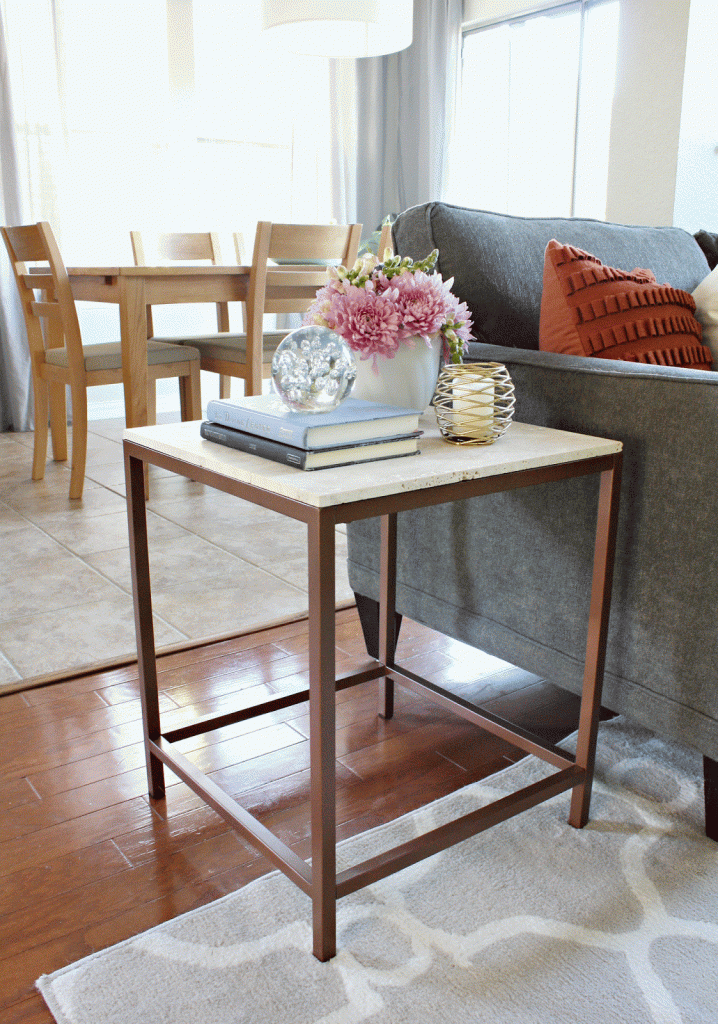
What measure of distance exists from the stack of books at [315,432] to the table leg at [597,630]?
0.26 metres

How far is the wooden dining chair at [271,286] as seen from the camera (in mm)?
2873

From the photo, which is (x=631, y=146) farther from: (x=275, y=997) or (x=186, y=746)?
(x=275, y=997)

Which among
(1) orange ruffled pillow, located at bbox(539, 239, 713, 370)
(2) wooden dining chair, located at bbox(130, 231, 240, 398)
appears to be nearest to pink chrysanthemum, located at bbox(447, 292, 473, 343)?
(1) orange ruffled pillow, located at bbox(539, 239, 713, 370)

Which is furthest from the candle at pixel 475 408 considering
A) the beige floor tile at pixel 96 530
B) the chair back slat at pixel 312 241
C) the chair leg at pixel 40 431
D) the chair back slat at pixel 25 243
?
the chair leg at pixel 40 431

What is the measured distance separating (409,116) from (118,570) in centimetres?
345

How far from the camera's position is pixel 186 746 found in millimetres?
1448

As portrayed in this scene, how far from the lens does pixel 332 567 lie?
0.88 metres

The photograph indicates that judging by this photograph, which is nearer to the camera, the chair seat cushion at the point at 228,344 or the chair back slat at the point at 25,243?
the chair back slat at the point at 25,243

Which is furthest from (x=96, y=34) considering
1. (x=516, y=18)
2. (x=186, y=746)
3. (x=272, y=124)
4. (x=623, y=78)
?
(x=186, y=746)

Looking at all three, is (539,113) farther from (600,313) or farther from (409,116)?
(600,313)

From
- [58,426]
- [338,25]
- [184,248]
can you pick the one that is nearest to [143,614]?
[58,426]

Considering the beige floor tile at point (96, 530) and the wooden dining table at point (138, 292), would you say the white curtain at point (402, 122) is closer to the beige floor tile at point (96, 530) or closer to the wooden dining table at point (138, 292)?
the wooden dining table at point (138, 292)

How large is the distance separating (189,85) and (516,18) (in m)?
1.65

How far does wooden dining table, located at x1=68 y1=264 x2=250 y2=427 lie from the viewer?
2.66 m
